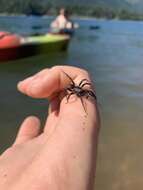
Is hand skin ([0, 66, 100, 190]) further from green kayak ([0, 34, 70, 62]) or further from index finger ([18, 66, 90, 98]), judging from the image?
green kayak ([0, 34, 70, 62])

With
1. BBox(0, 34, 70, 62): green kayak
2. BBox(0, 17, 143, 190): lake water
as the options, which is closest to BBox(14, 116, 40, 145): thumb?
BBox(0, 17, 143, 190): lake water

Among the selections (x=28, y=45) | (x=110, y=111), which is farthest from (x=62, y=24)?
(x=110, y=111)

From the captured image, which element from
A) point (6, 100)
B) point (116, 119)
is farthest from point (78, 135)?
point (6, 100)

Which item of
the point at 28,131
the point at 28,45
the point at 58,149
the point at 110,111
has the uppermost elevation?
the point at 58,149

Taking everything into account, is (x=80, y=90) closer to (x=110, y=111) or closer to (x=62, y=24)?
(x=110, y=111)

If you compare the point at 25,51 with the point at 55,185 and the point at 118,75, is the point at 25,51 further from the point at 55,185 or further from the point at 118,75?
the point at 55,185

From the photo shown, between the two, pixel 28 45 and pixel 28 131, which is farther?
pixel 28 45
